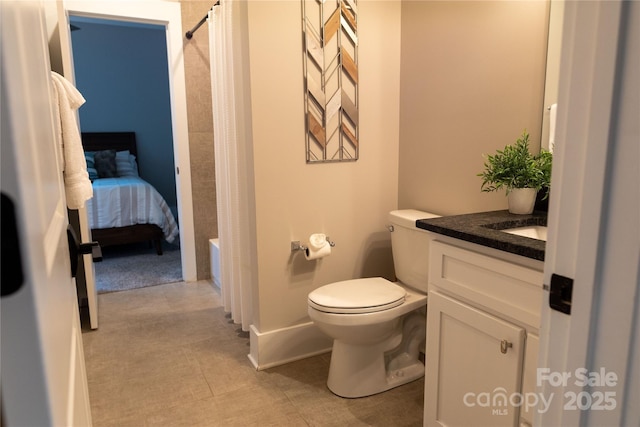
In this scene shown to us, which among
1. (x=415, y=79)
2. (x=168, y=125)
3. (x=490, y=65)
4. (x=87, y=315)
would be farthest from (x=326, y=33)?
(x=168, y=125)

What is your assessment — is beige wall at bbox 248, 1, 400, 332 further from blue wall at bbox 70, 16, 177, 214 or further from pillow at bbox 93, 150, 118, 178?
blue wall at bbox 70, 16, 177, 214

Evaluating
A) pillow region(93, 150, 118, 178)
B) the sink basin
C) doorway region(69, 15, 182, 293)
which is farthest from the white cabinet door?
pillow region(93, 150, 118, 178)

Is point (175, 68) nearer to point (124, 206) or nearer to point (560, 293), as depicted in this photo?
point (124, 206)

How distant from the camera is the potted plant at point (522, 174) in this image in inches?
65.5

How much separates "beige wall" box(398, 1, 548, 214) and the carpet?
2.28 metres

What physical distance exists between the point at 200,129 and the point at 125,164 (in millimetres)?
2172

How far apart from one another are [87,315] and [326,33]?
91.4 inches

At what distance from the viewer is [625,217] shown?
624 mm

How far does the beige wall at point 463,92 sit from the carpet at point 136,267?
228 centimetres

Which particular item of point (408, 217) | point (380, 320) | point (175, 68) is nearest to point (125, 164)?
point (175, 68)

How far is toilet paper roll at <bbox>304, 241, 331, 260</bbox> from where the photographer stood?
2.25m

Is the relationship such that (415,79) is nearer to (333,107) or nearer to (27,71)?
(333,107)

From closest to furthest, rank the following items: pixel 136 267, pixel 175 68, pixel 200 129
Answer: pixel 175 68 < pixel 200 129 < pixel 136 267

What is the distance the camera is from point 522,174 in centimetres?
167
